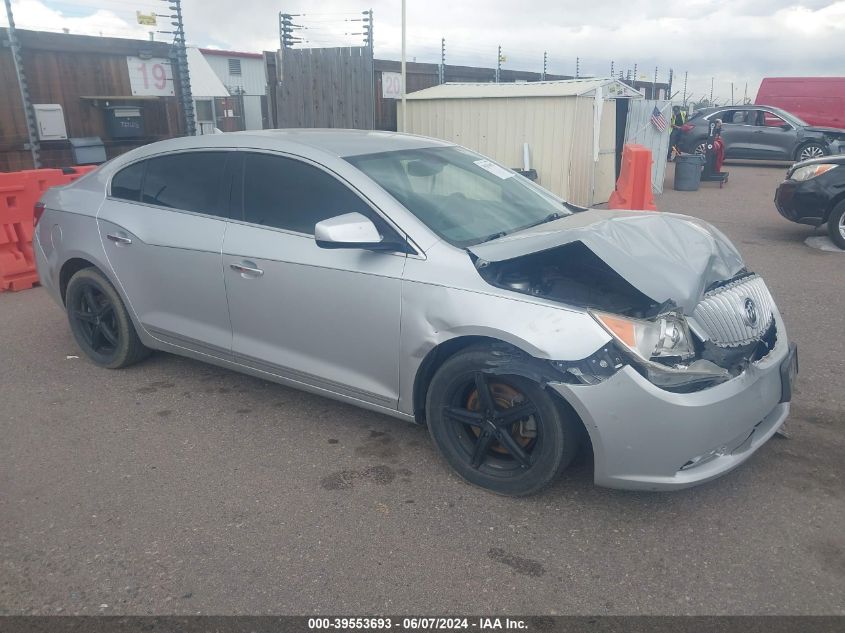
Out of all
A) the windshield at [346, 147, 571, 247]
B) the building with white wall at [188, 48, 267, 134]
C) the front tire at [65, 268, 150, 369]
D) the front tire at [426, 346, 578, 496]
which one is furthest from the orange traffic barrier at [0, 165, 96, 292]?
the front tire at [426, 346, 578, 496]

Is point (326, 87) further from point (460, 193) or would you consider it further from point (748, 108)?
point (748, 108)

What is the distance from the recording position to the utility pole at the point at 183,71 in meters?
10.9

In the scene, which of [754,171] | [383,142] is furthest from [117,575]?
[754,171]

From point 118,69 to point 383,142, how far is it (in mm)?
8249

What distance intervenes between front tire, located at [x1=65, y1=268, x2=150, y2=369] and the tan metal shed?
8.00 metres

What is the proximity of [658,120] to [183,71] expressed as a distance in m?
8.91

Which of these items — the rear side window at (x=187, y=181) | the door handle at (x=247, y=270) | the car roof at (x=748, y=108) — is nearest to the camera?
the door handle at (x=247, y=270)

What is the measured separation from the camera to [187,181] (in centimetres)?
424

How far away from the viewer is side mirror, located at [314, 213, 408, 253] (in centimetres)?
322

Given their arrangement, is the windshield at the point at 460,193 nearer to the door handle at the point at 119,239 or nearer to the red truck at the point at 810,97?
the door handle at the point at 119,239

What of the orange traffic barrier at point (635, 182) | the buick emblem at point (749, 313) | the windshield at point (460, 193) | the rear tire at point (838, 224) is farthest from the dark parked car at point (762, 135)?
→ the buick emblem at point (749, 313)

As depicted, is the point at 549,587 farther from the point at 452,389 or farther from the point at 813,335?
the point at 813,335

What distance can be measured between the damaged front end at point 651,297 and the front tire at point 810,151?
57.5 feet

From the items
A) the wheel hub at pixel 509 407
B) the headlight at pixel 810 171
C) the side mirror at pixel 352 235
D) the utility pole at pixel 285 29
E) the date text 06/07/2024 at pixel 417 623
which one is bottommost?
the date text 06/07/2024 at pixel 417 623
